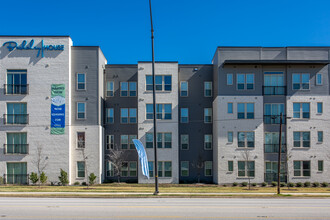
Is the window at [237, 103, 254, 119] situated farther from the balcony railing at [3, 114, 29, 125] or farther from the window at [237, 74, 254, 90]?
the balcony railing at [3, 114, 29, 125]

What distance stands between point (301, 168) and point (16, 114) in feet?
96.9

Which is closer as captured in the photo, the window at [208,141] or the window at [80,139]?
the window at [80,139]

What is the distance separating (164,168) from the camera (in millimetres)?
35000

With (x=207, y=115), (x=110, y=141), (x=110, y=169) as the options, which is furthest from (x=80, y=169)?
(x=207, y=115)

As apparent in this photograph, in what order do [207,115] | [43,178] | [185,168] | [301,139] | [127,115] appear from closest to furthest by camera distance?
[43,178]
[301,139]
[185,168]
[127,115]
[207,115]

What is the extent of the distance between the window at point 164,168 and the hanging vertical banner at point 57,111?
35.3ft

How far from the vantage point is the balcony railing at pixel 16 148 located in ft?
108

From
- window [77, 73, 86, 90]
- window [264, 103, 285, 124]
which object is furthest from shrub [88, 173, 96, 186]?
window [264, 103, 285, 124]

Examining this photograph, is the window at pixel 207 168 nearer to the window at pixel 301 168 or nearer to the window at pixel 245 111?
the window at pixel 245 111

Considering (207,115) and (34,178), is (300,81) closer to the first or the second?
(207,115)

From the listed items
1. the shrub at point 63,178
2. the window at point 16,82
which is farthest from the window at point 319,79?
the window at point 16,82

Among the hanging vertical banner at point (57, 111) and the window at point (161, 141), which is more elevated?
the hanging vertical banner at point (57, 111)

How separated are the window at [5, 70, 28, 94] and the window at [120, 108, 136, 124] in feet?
33.6

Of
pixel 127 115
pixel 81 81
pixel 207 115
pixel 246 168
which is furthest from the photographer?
pixel 207 115
